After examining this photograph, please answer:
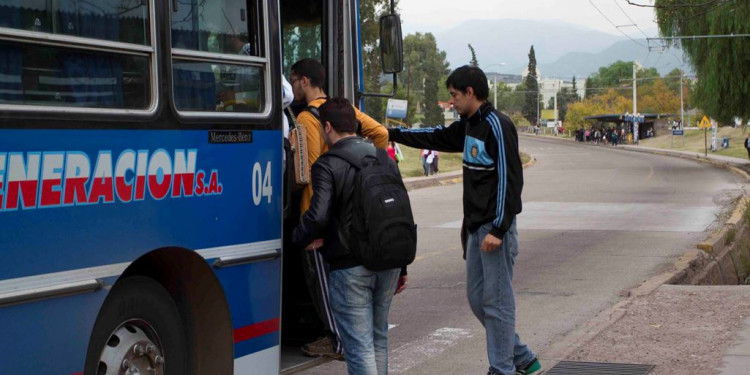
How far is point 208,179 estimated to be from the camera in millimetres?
4992

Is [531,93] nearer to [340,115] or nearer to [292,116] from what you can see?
[292,116]

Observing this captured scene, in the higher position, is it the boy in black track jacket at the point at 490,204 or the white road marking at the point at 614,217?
the boy in black track jacket at the point at 490,204

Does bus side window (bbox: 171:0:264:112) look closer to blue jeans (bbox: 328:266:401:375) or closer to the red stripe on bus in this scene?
blue jeans (bbox: 328:266:401:375)

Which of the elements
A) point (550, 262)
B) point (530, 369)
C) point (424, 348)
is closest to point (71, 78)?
point (530, 369)

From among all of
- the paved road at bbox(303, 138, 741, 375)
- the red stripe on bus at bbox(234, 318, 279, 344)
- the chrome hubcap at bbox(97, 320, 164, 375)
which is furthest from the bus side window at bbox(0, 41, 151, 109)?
the paved road at bbox(303, 138, 741, 375)

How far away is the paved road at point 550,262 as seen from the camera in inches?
351

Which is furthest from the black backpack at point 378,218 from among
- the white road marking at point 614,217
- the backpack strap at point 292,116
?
the white road marking at point 614,217

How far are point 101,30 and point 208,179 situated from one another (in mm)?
929

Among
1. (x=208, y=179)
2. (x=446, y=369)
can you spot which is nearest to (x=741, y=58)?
(x=446, y=369)

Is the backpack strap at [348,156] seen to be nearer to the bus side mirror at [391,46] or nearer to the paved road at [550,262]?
the bus side mirror at [391,46]

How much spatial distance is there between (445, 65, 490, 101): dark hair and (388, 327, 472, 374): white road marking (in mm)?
2501

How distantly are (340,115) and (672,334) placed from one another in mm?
4433

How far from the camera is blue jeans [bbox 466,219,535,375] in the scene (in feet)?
20.8

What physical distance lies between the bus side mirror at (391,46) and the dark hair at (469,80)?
0.90 metres
